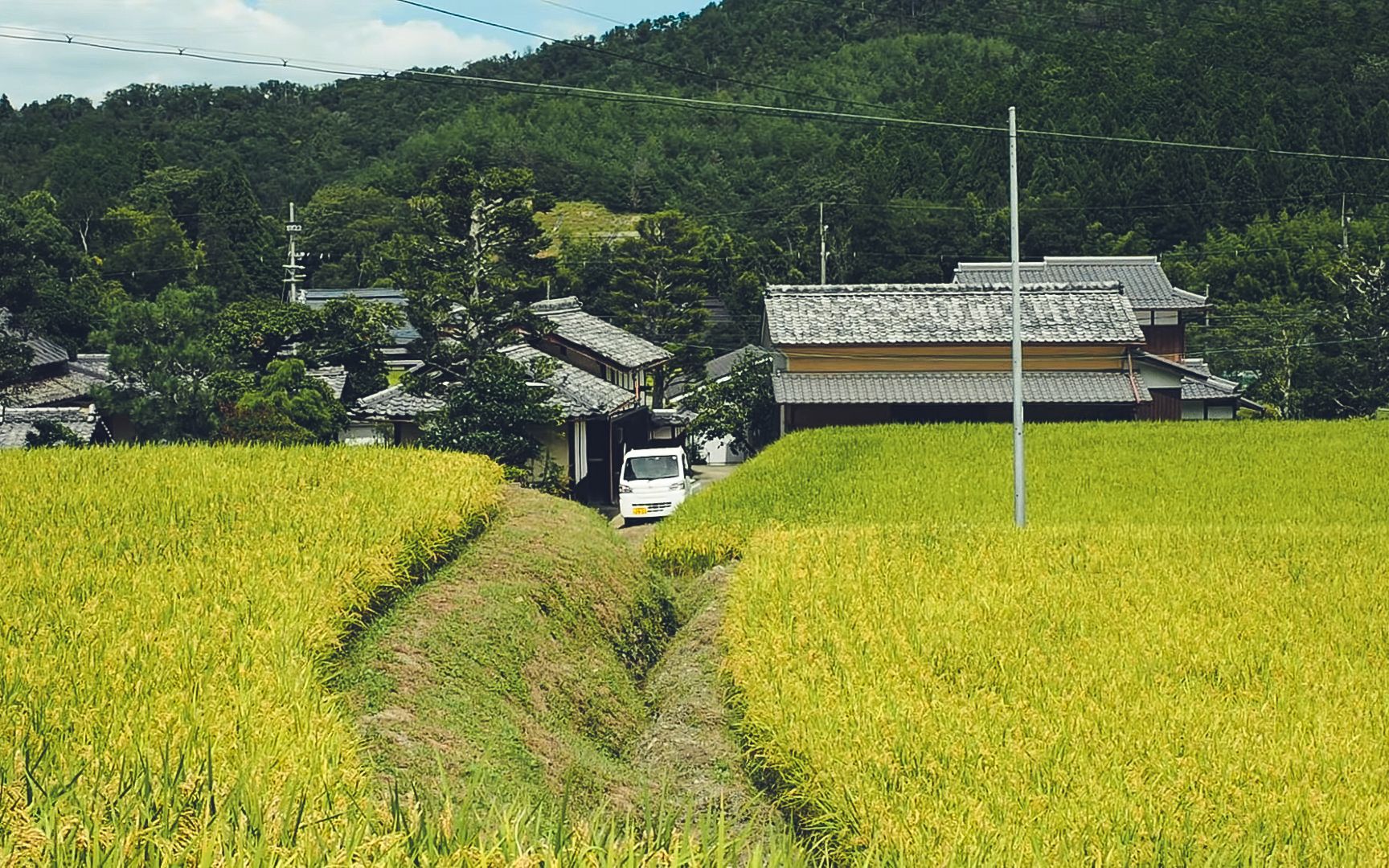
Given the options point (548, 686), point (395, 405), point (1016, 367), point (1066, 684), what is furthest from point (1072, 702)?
point (395, 405)

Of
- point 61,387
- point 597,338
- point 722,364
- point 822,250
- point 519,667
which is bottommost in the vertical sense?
point 519,667

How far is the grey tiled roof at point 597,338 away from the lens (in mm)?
30672

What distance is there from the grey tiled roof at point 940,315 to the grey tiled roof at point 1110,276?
630cm

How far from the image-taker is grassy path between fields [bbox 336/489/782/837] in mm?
6086

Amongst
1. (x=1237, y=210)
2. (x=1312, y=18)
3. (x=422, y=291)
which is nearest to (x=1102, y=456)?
(x=422, y=291)

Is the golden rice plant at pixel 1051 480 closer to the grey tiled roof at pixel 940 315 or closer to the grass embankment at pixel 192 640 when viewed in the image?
the grey tiled roof at pixel 940 315

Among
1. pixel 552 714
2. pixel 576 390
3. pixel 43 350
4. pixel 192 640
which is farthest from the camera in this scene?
pixel 43 350

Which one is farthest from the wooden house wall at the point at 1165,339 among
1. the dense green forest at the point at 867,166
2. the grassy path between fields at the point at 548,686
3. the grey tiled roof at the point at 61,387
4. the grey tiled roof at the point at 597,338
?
the grassy path between fields at the point at 548,686

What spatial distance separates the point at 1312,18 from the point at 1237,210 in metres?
9.41

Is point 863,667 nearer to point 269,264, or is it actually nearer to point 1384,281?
point 1384,281

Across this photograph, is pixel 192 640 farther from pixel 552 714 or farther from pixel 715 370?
pixel 715 370

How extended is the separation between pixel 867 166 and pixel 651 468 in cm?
3253

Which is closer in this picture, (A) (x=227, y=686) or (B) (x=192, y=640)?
(A) (x=227, y=686)

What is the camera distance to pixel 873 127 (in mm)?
61406
